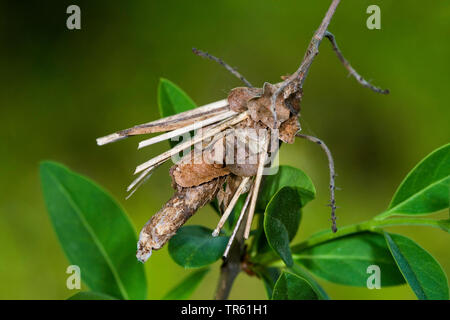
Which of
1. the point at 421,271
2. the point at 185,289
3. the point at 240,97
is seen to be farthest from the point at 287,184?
the point at 185,289

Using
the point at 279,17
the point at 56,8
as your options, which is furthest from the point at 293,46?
the point at 56,8

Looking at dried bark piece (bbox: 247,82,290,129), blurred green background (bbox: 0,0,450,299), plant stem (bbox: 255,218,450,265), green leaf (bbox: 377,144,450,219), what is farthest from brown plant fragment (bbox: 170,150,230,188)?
blurred green background (bbox: 0,0,450,299)

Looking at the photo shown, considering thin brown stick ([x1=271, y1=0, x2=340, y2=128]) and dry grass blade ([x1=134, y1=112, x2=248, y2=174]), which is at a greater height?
thin brown stick ([x1=271, y1=0, x2=340, y2=128])

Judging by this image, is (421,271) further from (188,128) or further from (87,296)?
(87,296)

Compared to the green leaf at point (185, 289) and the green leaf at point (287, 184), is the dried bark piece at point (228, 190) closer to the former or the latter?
the green leaf at point (287, 184)

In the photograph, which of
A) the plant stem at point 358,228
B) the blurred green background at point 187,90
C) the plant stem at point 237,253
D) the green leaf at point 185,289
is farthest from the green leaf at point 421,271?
the blurred green background at point 187,90

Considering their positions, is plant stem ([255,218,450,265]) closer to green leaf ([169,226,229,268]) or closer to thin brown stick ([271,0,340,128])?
green leaf ([169,226,229,268])
